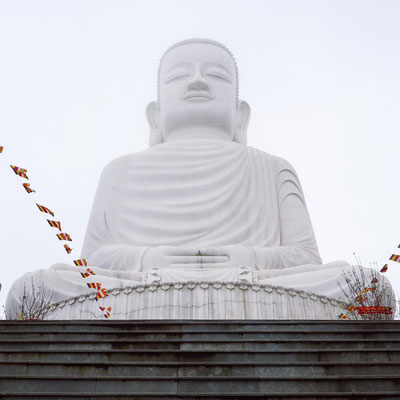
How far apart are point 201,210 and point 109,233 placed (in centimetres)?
134

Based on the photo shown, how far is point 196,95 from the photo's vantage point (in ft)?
36.8

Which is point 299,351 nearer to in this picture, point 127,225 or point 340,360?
point 340,360

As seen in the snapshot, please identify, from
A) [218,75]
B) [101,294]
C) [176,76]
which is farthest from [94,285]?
[218,75]

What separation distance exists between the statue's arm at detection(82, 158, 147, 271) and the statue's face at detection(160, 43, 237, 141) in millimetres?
1200

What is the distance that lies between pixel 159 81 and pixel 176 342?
7.79m

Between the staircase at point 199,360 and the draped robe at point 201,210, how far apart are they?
303cm

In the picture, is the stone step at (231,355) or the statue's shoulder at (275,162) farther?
the statue's shoulder at (275,162)

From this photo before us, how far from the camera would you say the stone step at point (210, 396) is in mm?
4180

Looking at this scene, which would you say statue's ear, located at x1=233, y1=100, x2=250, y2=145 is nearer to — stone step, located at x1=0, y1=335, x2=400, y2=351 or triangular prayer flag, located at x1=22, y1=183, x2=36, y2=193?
triangular prayer flag, located at x1=22, y1=183, x2=36, y2=193

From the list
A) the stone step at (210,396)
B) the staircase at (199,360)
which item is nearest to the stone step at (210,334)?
the staircase at (199,360)

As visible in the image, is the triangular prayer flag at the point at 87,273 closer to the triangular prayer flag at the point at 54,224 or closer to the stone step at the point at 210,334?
the triangular prayer flag at the point at 54,224

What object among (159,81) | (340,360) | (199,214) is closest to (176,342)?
(340,360)

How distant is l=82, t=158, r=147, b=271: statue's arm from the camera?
889cm

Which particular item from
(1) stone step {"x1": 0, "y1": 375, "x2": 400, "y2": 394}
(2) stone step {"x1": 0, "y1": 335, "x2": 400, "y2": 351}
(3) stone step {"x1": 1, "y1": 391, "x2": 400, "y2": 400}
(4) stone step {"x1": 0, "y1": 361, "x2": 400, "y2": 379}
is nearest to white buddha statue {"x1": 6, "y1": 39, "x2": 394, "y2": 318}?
(2) stone step {"x1": 0, "y1": 335, "x2": 400, "y2": 351}
